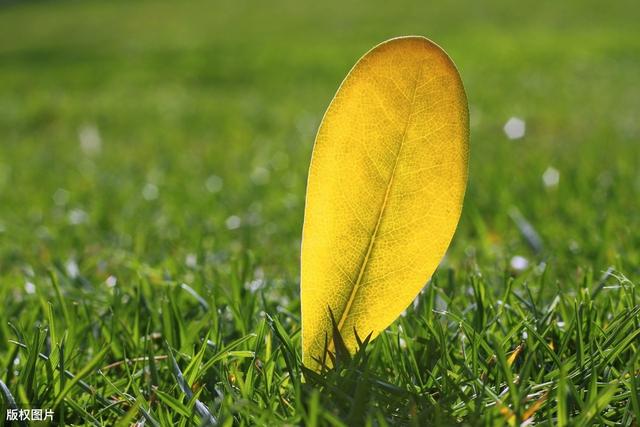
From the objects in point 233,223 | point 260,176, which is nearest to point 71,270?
point 233,223

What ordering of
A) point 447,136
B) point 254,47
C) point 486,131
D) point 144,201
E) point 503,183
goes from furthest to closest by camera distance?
point 254,47, point 486,131, point 144,201, point 503,183, point 447,136

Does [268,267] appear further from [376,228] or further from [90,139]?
[90,139]

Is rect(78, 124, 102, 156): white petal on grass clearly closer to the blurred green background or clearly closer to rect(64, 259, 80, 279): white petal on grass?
the blurred green background

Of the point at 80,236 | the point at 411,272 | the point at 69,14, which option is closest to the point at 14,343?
the point at 411,272

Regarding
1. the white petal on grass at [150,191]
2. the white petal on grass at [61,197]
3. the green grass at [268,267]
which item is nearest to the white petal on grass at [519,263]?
the green grass at [268,267]

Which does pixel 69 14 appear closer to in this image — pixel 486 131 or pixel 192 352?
pixel 486 131

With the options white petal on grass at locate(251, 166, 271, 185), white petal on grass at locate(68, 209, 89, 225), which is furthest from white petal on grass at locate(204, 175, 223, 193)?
white petal on grass at locate(68, 209, 89, 225)

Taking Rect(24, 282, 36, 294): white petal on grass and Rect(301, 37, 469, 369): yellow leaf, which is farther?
Rect(24, 282, 36, 294): white petal on grass
